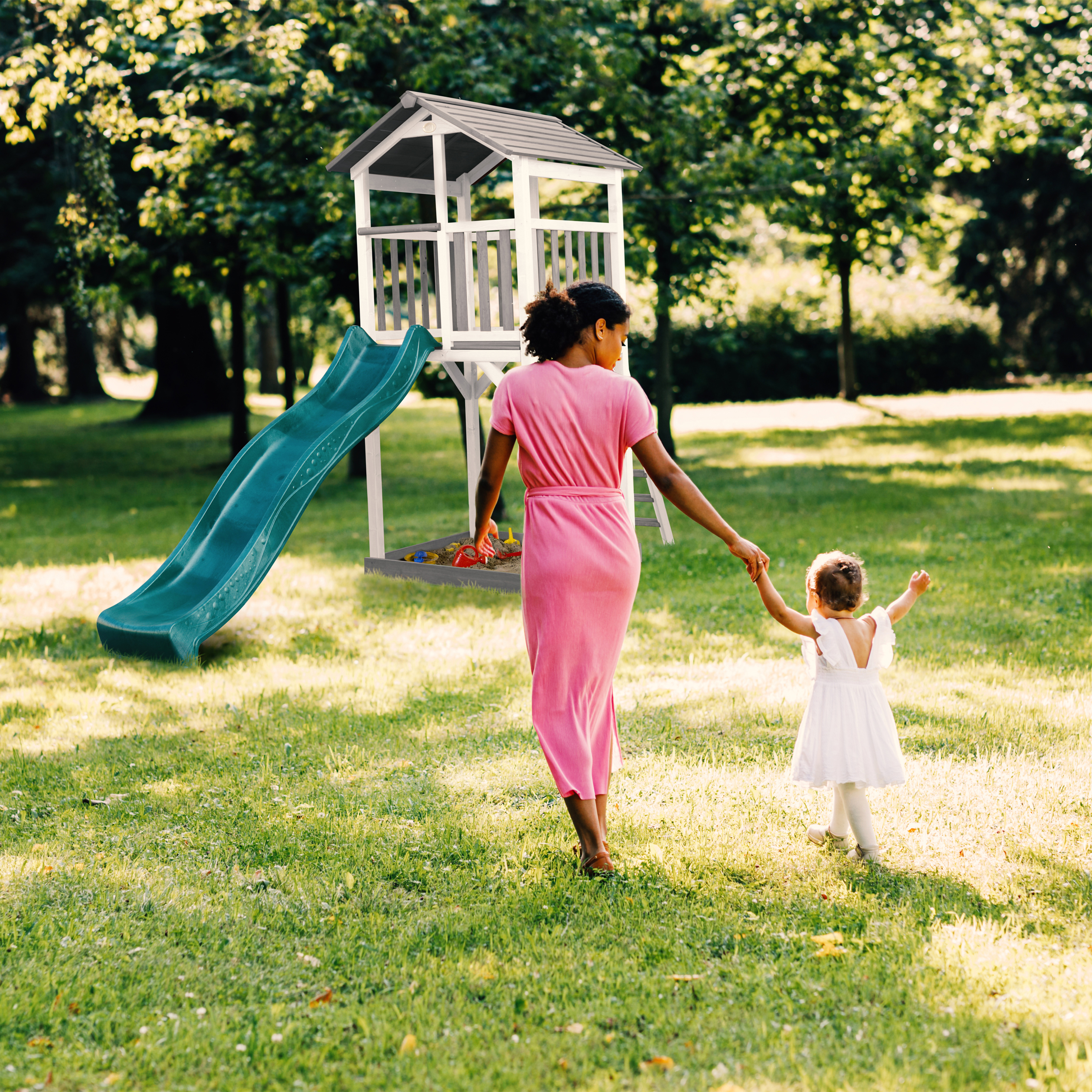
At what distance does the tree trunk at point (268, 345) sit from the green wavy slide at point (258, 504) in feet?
74.4

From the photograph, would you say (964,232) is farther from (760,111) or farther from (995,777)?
(995,777)

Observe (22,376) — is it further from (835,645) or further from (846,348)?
(835,645)

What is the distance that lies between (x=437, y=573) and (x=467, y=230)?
259 centimetres

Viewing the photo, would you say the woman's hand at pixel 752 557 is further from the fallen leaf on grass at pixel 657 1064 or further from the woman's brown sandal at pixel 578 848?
the fallen leaf on grass at pixel 657 1064

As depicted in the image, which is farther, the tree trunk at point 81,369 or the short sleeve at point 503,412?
the tree trunk at point 81,369

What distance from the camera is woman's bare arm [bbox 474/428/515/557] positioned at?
439 centimetres

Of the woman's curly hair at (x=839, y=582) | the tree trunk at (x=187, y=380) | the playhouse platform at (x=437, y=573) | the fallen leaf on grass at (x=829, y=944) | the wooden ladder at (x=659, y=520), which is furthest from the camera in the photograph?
the tree trunk at (x=187, y=380)

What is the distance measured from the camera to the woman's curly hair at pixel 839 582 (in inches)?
171

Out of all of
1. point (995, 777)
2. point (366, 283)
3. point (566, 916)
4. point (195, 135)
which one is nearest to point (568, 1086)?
point (566, 916)

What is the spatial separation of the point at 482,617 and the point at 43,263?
1317 centimetres

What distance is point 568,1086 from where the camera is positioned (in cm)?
315

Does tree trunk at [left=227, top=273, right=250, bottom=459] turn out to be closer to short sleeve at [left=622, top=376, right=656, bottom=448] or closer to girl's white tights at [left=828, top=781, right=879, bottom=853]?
short sleeve at [left=622, top=376, right=656, bottom=448]

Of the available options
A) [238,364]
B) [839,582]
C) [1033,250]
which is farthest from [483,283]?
[1033,250]

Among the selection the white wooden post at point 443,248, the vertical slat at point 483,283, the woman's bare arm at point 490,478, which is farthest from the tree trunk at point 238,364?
the woman's bare arm at point 490,478
